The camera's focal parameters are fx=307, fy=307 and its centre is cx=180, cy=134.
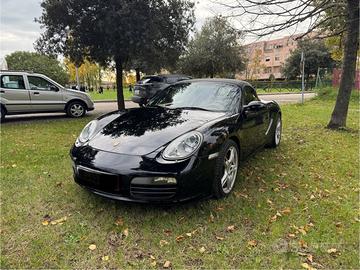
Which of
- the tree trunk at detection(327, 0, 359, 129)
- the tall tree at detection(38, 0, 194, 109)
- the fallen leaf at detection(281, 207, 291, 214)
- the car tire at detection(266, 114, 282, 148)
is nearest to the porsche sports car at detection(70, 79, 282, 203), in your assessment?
the fallen leaf at detection(281, 207, 291, 214)

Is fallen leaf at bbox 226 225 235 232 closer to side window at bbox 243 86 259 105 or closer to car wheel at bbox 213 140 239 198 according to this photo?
car wheel at bbox 213 140 239 198

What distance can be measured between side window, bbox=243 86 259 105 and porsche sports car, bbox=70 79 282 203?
0.03 m

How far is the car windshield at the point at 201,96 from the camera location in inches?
165

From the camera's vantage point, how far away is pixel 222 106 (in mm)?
4133

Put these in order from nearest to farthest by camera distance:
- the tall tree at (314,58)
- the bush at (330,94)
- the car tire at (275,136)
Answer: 1. the car tire at (275,136)
2. the bush at (330,94)
3. the tall tree at (314,58)

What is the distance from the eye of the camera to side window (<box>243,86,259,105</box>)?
448 cm

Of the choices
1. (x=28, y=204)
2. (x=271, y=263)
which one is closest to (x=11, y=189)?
(x=28, y=204)

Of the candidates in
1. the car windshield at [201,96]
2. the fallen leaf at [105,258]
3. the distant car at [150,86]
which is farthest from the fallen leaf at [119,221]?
the distant car at [150,86]

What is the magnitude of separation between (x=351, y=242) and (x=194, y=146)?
1.70 meters

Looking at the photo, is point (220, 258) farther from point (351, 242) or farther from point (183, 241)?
point (351, 242)

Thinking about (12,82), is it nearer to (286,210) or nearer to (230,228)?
(230,228)

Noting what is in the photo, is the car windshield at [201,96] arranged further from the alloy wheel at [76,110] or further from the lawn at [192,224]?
the alloy wheel at [76,110]

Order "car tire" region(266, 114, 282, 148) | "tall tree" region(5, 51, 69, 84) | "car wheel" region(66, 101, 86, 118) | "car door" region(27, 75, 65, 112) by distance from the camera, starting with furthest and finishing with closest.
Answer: "tall tree" region(5, 51, 69, 84), "car wheel" region(66, 101, 86, 118), "car door" region(27, 75, 65, 112), "car tire" region(266, 114, 282, 148)

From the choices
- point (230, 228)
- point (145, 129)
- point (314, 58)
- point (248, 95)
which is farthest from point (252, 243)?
point (314, 58)
